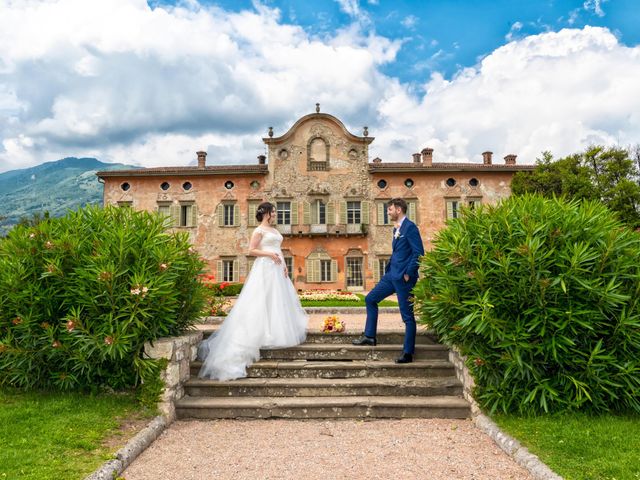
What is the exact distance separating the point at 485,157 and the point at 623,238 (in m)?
24.3

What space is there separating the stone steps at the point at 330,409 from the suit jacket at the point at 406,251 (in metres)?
1.47

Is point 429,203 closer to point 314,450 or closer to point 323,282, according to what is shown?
point 323,282

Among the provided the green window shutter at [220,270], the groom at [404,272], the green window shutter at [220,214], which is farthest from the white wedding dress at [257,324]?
the green window shutter at [220,214]

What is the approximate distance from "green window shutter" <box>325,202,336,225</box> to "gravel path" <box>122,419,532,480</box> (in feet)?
70.0

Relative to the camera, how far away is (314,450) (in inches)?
151

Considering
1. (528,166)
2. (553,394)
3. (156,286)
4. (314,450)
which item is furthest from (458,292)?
(528,166)

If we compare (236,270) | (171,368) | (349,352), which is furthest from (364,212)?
(171,368)

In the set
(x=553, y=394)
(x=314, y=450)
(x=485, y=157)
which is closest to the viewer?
(x=314, y=450)

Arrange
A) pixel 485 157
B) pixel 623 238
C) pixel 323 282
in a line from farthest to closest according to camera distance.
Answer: pixel 485 157, pixel 323 282, pixel 623 238

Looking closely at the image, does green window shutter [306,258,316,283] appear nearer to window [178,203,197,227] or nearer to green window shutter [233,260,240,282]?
green window shutter [233,260,240,282]

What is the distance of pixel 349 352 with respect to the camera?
18.4ft

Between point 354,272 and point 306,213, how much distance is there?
453 centimetres

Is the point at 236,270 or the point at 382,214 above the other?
the point at 382,214

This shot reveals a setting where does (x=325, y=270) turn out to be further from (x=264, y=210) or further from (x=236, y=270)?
(x=264, y=210)
